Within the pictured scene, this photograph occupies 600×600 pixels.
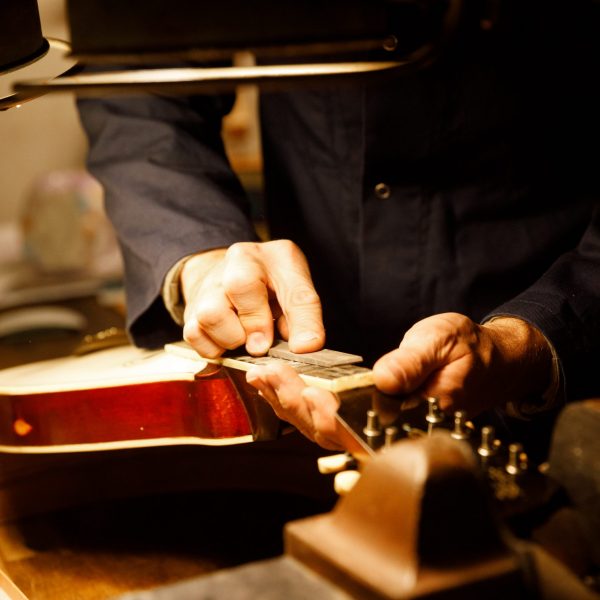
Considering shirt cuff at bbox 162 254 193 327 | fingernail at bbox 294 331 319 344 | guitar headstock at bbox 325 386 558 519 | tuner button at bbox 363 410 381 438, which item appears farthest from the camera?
shirt cuff at bbox 162 254 193 327

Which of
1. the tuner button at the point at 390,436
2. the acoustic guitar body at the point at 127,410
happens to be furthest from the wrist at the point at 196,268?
the tuner button at the point at 390,436

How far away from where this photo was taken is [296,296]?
3.75 feet

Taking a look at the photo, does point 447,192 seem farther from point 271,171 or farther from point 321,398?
point 321,398

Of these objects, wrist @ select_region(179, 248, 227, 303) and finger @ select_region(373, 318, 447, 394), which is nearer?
finger @ select_region(373, 318, 447, 394)

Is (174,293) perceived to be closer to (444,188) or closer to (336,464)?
(444,188)

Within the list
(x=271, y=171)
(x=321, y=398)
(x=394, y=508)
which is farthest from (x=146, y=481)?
(x=394, y=508)

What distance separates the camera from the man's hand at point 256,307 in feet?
3.66

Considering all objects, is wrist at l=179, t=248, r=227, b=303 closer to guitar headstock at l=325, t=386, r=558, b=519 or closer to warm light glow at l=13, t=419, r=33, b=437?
warm light glow at l=13, t=419, r=33, b=437

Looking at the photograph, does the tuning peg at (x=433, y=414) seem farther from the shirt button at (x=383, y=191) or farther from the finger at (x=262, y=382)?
the shirt button at (x=383, y=191)

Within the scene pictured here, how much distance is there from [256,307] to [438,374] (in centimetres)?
30

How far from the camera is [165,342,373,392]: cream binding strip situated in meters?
0.90

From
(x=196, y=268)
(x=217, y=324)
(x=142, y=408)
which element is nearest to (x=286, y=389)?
(x=217, y=324)

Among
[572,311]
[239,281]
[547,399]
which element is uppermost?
[239,281]

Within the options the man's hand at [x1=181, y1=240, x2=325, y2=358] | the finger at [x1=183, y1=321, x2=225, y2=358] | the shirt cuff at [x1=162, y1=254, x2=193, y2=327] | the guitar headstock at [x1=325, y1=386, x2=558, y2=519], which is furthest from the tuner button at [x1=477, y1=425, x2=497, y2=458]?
the shirt cuff at [x1=162, y1=254, x2=193, y2=327]
